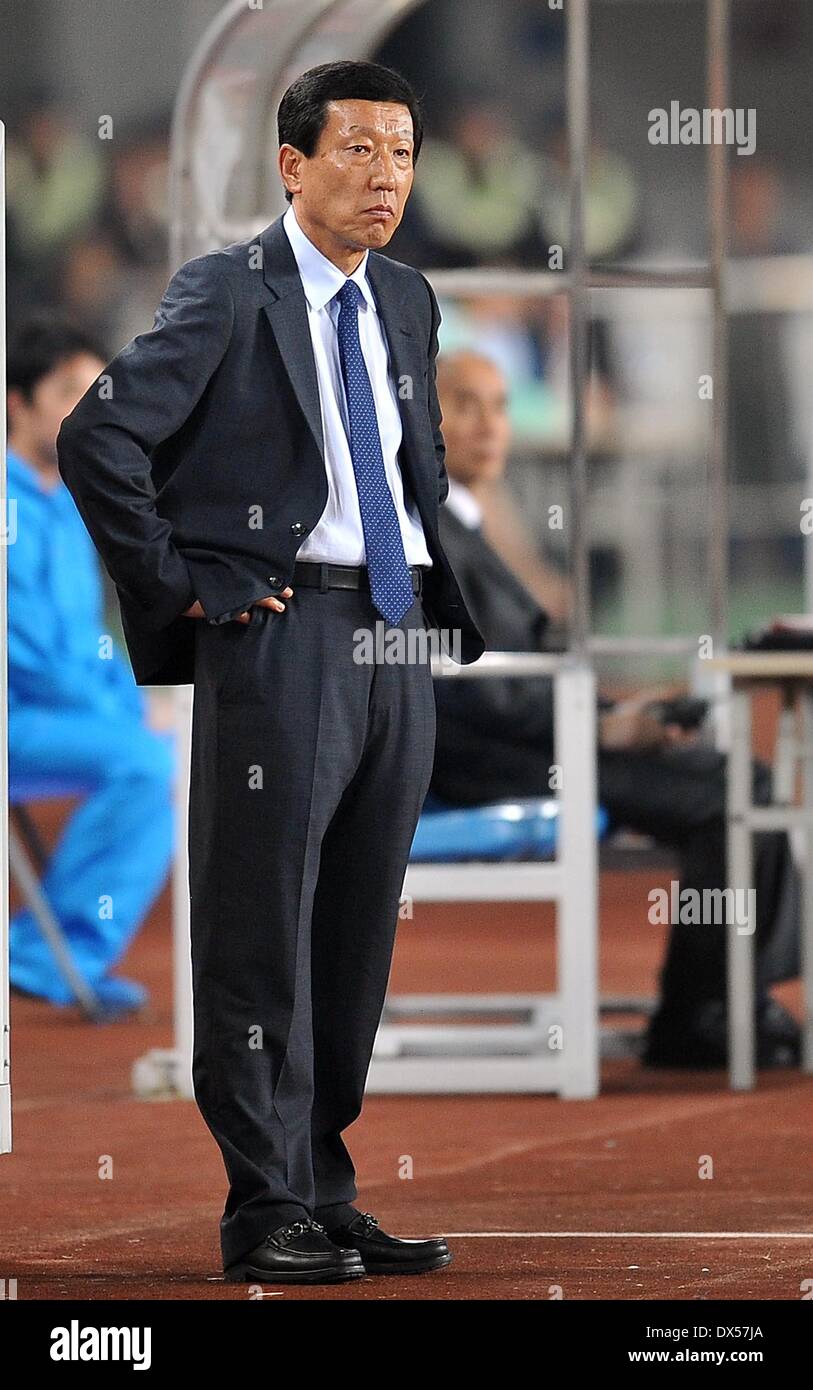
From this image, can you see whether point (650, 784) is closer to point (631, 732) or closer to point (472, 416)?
point (631, 732)

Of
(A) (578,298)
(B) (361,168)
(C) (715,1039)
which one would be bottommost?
(C) (715,1039)

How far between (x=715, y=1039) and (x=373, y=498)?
108 inches

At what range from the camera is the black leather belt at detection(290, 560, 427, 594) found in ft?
→ 9.90

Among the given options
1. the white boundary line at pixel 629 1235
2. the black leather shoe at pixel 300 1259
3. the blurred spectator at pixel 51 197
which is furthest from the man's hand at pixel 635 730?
the blurred spectator at pixel 51 197

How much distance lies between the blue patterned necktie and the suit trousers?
36mm

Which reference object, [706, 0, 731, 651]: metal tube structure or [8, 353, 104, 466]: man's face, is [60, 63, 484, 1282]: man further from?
[8, 353, 104, 466]: man's face

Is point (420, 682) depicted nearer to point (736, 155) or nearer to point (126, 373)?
point (126, 373)

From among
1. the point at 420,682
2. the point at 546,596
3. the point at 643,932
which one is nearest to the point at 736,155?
the point at 643,932

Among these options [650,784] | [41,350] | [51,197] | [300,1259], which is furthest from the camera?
[51,197]

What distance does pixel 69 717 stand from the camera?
6.59 m

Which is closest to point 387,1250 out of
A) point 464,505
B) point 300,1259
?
point 300,1259

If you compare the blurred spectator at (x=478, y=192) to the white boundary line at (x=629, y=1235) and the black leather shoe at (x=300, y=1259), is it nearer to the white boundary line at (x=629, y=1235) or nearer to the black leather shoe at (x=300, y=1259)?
the white boundary line at (x=629, y=1235)

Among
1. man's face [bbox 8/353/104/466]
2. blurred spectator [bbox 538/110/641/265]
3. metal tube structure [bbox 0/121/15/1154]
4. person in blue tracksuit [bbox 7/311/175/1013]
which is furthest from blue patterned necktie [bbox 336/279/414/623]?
blurred spectator [bbox 538/110/641/265]

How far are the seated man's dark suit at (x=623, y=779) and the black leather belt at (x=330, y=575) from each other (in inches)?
89.9
